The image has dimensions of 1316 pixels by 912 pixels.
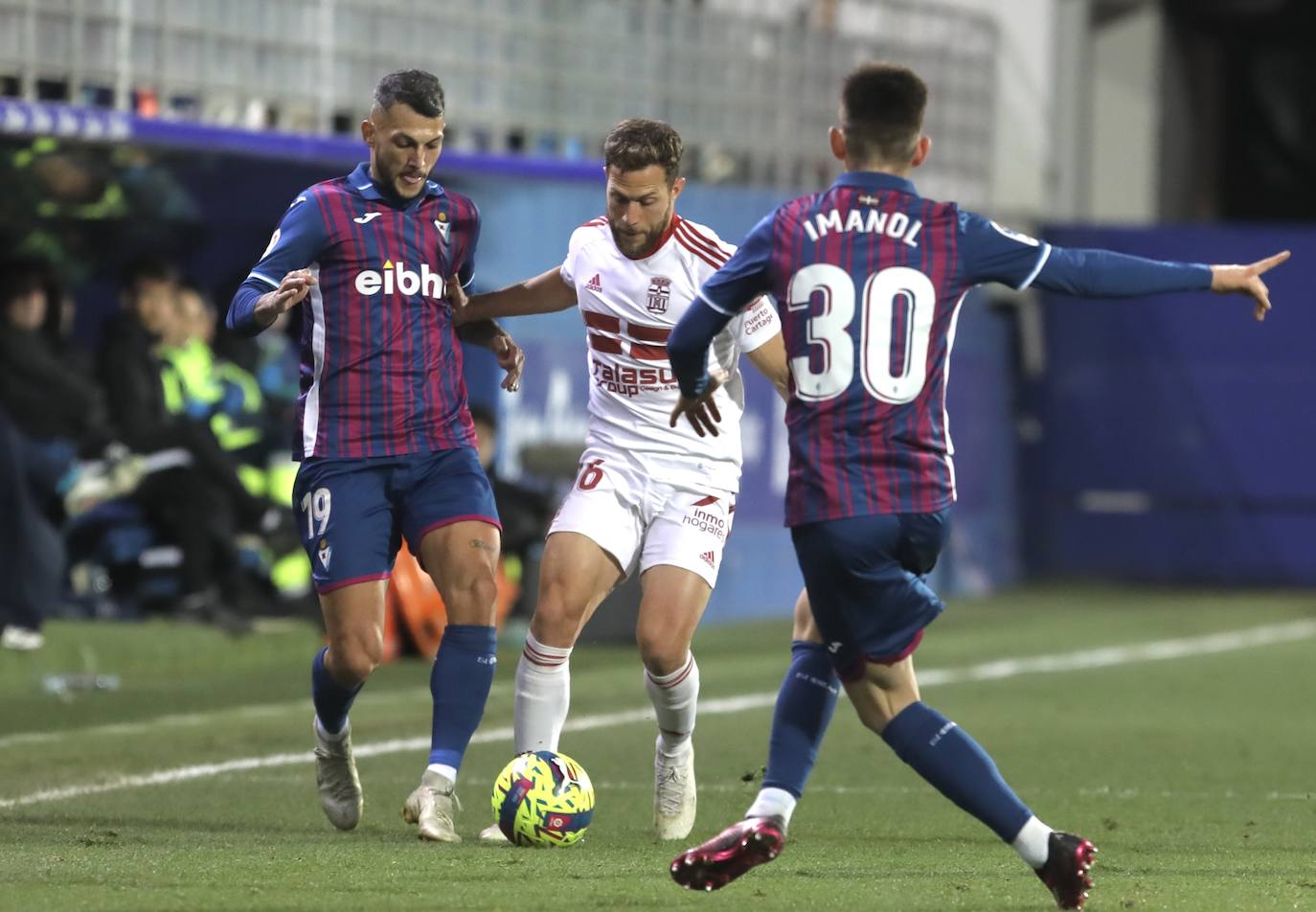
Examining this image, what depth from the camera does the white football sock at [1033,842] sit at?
17.9 ft

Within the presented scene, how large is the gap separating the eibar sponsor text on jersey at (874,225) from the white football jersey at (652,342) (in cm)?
151

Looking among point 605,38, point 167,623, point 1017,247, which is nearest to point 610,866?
point 1017,247

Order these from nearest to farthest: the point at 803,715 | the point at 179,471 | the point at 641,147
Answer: the point at 803,715 → the point at 641,147 → the point at 179,471

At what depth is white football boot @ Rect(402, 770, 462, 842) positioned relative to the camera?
6.78 meters

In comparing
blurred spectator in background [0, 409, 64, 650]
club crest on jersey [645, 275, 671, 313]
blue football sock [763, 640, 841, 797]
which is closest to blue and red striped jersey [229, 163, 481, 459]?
club crest on jersey [645, 275, 671, 313]

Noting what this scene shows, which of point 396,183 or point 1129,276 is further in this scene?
point 396,183

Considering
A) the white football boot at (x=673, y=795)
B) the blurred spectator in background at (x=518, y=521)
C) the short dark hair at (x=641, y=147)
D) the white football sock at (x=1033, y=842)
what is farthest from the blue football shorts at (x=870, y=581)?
the blurred spectator in background at (x=518, y=521)

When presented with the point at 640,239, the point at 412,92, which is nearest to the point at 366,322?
the point at 412,92

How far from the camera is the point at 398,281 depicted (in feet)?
23.6

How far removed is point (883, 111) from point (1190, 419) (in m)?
16.5

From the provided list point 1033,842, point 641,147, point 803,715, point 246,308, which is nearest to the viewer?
point 1033,842

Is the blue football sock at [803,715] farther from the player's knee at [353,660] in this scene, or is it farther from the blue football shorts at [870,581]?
the player's knee at [353,660]

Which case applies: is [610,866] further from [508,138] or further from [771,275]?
[508,138]

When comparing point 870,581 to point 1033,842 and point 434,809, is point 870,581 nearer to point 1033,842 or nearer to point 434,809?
point 1033,842
